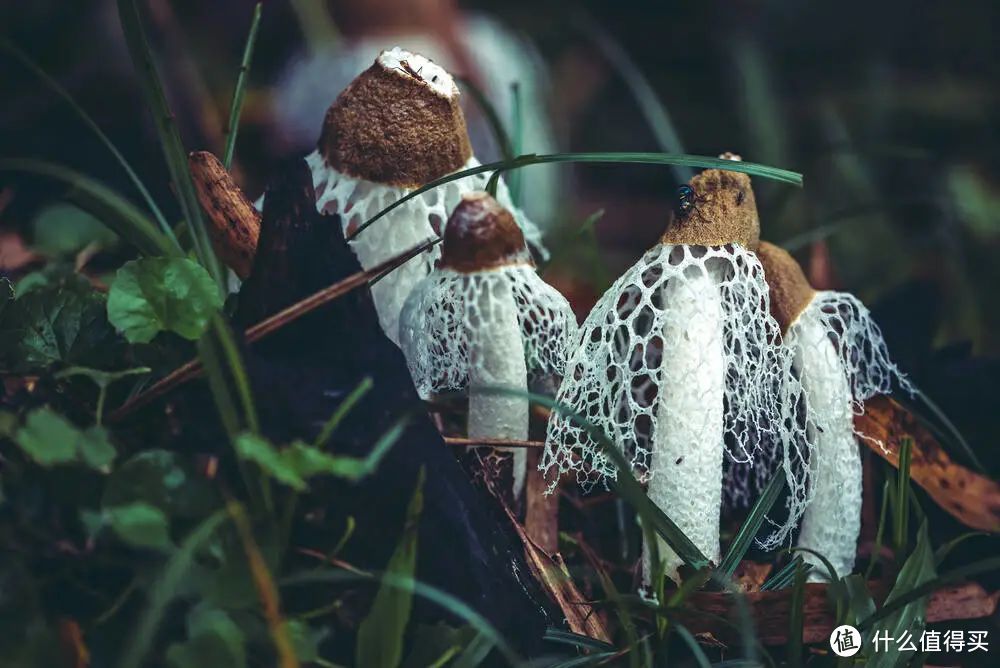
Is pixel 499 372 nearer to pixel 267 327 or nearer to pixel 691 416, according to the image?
pixel 691 416

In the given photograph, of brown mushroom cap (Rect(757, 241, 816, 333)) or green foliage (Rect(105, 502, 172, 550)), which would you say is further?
brown mushroom cap (Rect(757, 241, 816, 333))

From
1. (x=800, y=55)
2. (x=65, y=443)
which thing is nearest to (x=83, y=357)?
(x=65, y=443)

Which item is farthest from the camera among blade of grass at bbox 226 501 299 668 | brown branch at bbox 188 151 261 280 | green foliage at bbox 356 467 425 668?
brown branch at bbox 188 151 261 280

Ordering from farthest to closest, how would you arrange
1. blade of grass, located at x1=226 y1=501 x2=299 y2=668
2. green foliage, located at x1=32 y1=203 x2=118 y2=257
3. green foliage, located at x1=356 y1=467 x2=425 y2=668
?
green foliage, located at x1=32 y1=203 x2=118 y2=257, green foliage, located at x1=356 y1=467 x2=425 y2=668, blade of grass, located at x1=226 y1=501 x2=299 y2=668

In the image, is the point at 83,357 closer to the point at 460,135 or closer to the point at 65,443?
the point at 65,443

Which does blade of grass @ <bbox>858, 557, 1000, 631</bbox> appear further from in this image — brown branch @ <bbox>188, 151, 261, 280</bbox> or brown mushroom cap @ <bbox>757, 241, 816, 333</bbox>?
brown branch @ <bbox>188, 151, 261, 280</bbox>

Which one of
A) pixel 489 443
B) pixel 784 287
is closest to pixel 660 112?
pixel 784 287

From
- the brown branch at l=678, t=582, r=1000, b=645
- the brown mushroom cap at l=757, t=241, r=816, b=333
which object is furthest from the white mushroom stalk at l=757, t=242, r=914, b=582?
the brown branch at l=678, t=582, r=1000, b=645
